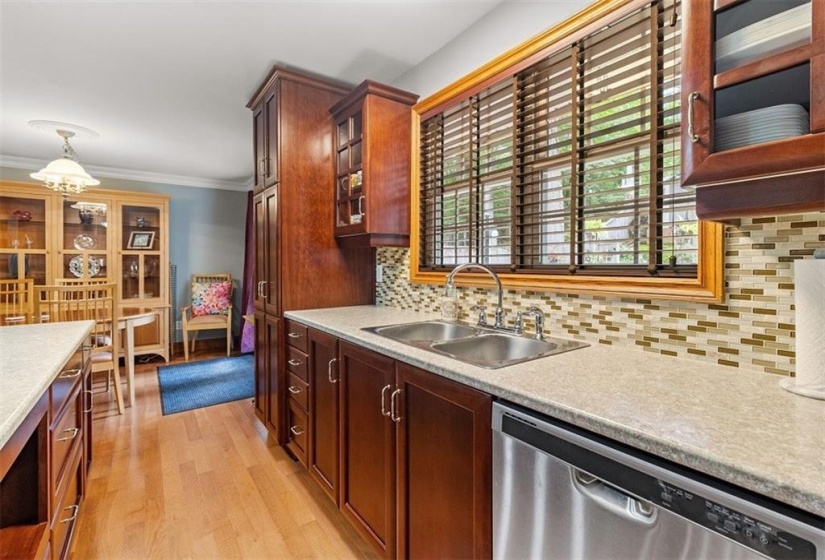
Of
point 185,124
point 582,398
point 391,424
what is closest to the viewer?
point 582,398

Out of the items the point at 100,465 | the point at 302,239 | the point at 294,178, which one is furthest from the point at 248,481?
the point at 294,178

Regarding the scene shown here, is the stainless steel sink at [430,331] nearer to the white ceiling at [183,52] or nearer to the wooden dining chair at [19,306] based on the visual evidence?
the white ceiling at [183,52]

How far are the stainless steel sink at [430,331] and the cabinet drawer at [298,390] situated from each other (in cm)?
61

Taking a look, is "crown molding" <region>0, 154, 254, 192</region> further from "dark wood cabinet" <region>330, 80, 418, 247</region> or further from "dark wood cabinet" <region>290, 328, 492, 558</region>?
"dark wood cabinet" <region>290, 328, 492, 558</region>

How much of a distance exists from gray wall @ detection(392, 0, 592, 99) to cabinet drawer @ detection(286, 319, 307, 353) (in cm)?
156

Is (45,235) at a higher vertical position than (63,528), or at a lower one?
higher

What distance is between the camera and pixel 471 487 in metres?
1.05

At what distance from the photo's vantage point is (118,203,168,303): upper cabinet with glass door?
14.8 feet

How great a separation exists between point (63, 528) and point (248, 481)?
800 mm

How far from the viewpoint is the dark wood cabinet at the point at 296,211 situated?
2.31 metres

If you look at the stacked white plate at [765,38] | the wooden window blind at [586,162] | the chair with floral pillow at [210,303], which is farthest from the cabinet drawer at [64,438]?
the chair with floral pillow at [210,303]

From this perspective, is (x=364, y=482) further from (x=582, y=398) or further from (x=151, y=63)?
(x=151, y=63)

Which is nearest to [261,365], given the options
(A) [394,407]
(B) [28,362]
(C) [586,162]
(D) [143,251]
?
(B) [28,362]

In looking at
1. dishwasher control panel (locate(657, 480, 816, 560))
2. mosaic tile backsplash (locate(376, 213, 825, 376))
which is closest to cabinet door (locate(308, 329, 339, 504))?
mosaic tile backsplash (locate(376, 213, 825, 376))
